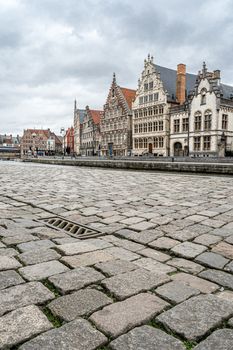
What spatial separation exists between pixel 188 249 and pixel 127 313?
146 cm

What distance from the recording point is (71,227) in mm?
4121

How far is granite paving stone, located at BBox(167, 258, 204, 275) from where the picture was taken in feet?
8.66

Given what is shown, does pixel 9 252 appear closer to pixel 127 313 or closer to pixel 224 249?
pixel 127 313

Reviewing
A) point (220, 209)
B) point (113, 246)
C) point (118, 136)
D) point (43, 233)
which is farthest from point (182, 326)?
point (118, 136)

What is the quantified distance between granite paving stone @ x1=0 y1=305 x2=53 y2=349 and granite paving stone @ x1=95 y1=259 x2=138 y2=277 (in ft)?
2.53

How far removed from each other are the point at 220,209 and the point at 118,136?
174ft

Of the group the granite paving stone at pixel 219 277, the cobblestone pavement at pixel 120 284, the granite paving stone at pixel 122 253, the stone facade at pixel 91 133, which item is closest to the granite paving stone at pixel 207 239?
the cobblestone pavement at pixel 120 284

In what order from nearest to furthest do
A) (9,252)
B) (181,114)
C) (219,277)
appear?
(219,277) < (9,252) < (181,114)

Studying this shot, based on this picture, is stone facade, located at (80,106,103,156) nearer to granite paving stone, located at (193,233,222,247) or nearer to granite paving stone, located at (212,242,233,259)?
granite paving stone, located at (193,233,222,247)

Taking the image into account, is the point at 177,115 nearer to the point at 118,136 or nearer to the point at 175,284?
the point at 118,136

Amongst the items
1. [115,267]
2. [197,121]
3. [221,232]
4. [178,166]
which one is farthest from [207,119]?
[115,267]

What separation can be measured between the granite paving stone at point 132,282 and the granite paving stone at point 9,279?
2.30ft

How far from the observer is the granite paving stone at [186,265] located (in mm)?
2641

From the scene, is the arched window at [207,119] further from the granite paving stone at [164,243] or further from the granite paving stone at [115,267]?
the granite paving stone at [115,267]
